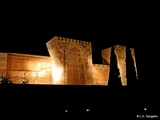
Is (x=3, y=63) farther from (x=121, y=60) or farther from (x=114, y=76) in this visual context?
(x=121, y=60)

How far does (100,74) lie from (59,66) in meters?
4.14

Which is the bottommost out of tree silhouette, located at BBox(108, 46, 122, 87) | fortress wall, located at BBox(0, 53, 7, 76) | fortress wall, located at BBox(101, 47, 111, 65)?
tree silhouette, located at BBox(108, 46, 122, 87)

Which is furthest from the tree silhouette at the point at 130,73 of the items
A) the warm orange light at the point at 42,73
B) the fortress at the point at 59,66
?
the warm orange light at the point at 42,73

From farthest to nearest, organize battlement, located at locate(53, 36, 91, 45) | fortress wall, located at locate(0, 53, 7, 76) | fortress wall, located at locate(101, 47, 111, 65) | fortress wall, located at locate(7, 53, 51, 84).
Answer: fortress wall, located at locate(101, 47, 111, 65)
battlement, located at locate(53, 36, 91, 45)
fortress wall, located at locate(7, 53, 51, 84)
fortress wall, located at locate(0, 53, 7, 76)

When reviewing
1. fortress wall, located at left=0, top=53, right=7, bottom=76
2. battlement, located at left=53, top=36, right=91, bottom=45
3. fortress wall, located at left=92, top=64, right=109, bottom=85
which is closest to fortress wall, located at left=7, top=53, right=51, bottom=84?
fortress wall, located at left=0, top=53, right=7, bottom=76

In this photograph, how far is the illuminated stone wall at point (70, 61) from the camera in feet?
38.8

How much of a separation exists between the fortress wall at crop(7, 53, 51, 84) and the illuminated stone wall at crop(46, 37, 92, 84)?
0.55 m

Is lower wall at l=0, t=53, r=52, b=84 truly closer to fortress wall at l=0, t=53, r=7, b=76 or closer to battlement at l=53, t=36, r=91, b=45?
fortress wall at l=0, t=53, r=7, b=76

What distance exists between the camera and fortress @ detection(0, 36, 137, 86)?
1040cm

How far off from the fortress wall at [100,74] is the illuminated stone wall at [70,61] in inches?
23.6

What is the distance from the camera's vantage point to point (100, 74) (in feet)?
47.3

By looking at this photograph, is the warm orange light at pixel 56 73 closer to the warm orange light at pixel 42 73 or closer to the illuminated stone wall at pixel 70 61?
the illuminated stone wall at pixel 70 61

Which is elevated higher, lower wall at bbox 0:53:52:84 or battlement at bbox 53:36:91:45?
battlement at bbox 53:36:91:45

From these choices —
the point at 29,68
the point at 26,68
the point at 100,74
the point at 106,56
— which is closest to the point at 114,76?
the point at 100,74
